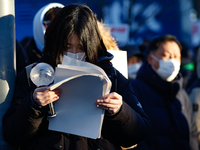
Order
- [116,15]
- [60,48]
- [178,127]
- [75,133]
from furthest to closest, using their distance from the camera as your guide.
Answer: [116,15]
[178,127]
[60,48]
[75,133]

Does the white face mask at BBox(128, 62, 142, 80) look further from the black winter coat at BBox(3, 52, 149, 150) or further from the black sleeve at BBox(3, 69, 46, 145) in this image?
the black sleeve at BBox(3, 69, 46, 145)

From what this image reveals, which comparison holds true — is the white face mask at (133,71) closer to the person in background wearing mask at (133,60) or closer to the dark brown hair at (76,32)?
the person in background wearing mask at (133,60)

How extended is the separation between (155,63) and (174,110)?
25.6 inches

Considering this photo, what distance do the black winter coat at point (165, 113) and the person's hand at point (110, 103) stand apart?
1220mm

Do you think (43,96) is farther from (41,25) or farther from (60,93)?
(41,25)

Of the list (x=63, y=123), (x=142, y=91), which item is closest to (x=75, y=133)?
(x=63, y=123)

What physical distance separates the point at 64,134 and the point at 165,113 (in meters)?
1.48

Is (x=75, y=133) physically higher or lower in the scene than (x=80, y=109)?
lower

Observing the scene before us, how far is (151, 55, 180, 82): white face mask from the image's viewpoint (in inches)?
120

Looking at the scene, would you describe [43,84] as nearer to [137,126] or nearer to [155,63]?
[137,126]

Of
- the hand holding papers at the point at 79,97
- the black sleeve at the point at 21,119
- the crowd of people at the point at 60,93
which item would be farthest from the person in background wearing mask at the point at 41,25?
the hand holding papers at the point at 79,97

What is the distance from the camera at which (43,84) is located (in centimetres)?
163

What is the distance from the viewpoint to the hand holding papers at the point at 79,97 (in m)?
1.47

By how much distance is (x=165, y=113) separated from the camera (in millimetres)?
2793
